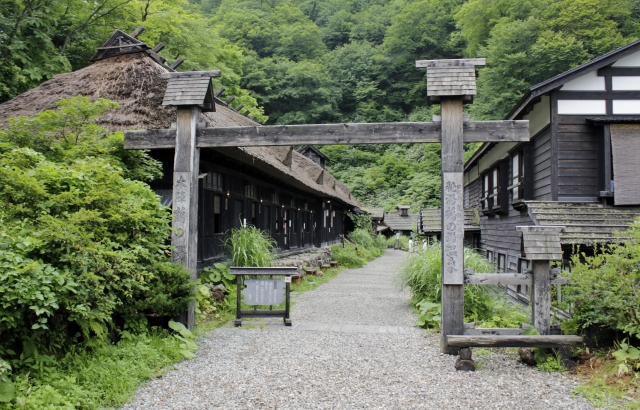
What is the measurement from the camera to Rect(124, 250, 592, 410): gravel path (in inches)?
174

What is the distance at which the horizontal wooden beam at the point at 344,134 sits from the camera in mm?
6207

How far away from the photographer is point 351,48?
58.8 meters

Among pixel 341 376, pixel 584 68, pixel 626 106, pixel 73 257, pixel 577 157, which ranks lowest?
pixel 341 376

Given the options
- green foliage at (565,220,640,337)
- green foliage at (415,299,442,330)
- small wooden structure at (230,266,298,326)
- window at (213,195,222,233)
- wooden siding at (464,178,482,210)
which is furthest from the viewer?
wooden siding at (464,178,482,210)

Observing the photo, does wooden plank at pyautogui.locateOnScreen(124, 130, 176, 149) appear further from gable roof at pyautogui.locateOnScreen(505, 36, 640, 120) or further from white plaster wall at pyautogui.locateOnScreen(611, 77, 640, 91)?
white plaster wall at pyautogui.locateOnScreen(611, 77, 640, 91)

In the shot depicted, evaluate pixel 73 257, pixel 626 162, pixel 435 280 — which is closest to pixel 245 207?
pixel 435 280

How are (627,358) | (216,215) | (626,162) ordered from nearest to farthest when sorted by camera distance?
(627,358) → (626,162) → (216,215)

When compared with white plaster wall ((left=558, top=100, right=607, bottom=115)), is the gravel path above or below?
below

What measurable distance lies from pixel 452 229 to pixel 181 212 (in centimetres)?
390

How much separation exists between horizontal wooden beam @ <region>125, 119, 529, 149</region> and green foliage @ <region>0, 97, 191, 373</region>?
4.11ft

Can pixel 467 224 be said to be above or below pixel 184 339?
above

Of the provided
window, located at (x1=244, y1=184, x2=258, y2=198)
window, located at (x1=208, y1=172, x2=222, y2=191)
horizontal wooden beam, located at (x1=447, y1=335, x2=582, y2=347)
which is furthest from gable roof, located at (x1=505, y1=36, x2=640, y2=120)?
window, located at (x1=244, y1=184, x2=258, y2=198)

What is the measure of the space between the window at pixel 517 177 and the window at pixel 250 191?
721cm

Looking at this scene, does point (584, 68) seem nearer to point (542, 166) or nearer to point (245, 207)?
point (542, 166)
